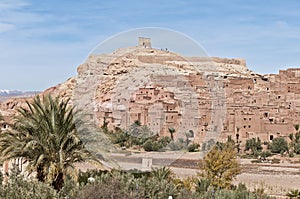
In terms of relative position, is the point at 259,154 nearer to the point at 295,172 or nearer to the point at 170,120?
the point at 295,172

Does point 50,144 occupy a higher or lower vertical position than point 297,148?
higher

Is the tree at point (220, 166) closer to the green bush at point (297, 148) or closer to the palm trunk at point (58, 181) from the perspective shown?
the palm trunk at point (58, 181)

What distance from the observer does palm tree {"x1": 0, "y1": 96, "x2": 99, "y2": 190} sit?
8.38m

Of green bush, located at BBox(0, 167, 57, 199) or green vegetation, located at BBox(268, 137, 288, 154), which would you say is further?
green vegetation, located at BBox(268, 137, 288, 154)

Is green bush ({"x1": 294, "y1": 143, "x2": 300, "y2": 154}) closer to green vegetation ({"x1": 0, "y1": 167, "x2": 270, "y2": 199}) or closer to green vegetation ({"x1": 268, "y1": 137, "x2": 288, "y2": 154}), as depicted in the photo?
green vegetation ({"x1": 268, "y1": 137, "x2": 288, "y2": 154})

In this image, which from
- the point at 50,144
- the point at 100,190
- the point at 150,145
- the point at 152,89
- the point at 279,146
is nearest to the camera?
the point at 100,190

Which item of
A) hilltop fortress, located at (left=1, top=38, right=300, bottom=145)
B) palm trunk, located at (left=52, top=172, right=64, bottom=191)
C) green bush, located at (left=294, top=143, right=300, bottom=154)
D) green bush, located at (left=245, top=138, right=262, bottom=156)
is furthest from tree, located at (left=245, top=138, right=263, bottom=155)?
palm trunk, located at (left=52, top=172, right=64, bottom=191)

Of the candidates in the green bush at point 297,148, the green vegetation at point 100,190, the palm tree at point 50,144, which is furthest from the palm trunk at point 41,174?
the green bush at point 297,148

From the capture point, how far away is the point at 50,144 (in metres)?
8.43

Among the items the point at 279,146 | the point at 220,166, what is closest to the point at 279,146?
the point at 279,146

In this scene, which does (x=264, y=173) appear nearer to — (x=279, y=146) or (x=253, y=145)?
(x=279, y=146)

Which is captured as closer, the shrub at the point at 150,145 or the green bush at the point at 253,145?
the shrub at the point at 150,145

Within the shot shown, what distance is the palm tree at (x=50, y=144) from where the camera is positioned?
838cm

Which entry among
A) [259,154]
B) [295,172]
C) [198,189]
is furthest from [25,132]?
[259,154]
